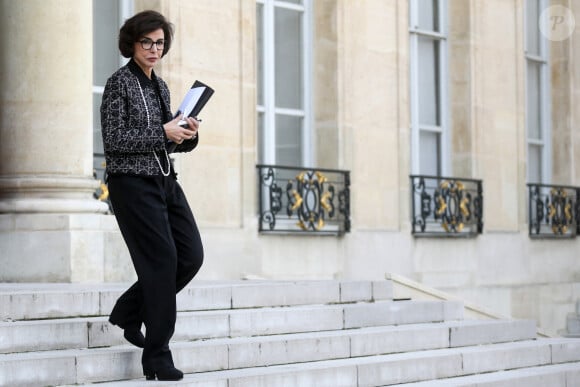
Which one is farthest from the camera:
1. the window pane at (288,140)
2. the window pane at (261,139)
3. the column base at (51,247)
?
the window pane at (288,140)

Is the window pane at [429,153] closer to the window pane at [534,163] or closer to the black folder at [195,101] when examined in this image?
the window pane at [534,163]

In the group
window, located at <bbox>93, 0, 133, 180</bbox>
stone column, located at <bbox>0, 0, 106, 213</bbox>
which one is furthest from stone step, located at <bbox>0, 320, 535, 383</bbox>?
window, located at <bbox>93, 0, 133, 180</bbox>

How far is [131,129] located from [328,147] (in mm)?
6716

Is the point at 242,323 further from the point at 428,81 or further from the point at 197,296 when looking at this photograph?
the point at 428,81

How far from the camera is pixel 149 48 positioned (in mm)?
6281

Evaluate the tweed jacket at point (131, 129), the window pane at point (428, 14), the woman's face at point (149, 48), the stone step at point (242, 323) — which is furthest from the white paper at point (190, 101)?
the window pane at point (428, 14)

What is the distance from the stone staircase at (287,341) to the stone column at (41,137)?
1.74 ft

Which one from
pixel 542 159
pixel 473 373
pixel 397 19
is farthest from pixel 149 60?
pixel 542 159

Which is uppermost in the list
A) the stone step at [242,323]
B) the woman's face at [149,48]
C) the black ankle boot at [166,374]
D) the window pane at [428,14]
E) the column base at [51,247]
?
the window pane at [428,14]

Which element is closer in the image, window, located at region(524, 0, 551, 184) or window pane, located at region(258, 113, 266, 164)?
window pane, located at region(258, 113, 266, 164)

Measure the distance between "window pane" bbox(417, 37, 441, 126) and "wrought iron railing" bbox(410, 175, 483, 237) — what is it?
740mm

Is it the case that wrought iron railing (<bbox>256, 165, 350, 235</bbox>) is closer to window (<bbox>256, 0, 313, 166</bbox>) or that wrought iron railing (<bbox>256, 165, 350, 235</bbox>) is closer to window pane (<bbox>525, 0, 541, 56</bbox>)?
window (<bbox>256, 0, 313, 166</bbox>)

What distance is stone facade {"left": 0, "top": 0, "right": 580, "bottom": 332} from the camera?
9102mm

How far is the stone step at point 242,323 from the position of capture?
22.4ft
